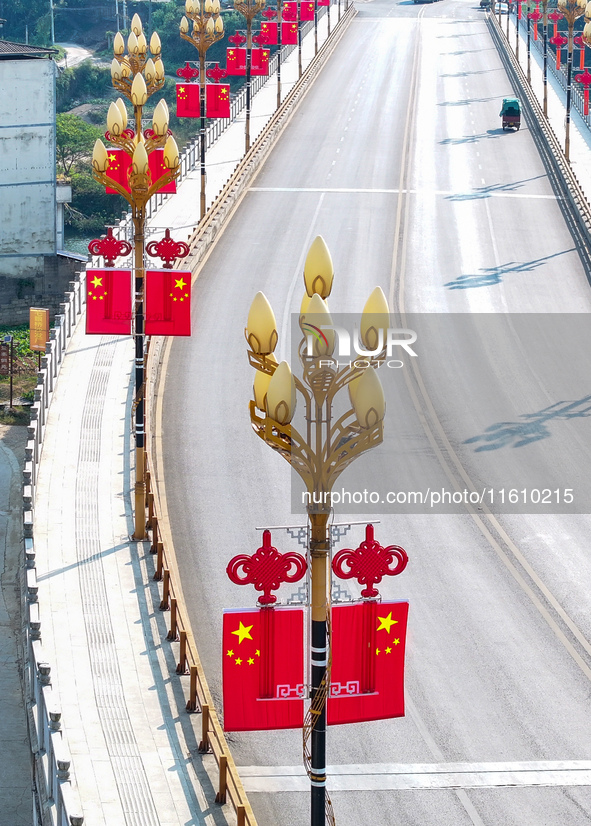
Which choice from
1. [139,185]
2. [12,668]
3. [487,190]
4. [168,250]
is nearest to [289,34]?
[487,190]

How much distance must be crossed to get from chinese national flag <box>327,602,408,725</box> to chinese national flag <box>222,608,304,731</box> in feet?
1.22

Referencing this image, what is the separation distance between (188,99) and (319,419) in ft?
113

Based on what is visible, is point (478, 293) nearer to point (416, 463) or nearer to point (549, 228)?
point (549, 228)

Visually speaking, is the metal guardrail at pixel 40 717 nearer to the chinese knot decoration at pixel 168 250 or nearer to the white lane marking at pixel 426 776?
the white lane marking at pixel 426 776

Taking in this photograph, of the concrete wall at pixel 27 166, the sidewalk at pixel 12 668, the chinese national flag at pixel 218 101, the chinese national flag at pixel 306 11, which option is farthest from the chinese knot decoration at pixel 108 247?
the chinese national flag at pixel 306 11

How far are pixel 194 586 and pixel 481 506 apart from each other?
6.48 m

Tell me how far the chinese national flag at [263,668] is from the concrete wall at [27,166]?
51460 millimetres

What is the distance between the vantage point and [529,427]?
30156 millimetres

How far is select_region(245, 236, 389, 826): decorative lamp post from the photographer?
11.8 metres

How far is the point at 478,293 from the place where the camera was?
3975 centimetres

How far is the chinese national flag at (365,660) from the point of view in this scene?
13.5 m

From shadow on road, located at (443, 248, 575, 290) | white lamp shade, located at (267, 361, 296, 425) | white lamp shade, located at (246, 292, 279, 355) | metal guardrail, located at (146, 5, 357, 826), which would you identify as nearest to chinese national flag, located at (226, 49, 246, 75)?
metal guardrail, located at (146, 5, 357, 826)

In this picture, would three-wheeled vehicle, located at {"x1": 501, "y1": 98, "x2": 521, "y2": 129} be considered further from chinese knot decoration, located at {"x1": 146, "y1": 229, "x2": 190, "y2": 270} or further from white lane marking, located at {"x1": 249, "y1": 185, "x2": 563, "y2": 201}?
chinese knot decoration, located at {"x1": 146, "y1": 229, "x2": 190, "y2": 270}

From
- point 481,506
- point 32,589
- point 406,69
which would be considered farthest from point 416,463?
point 406,69
